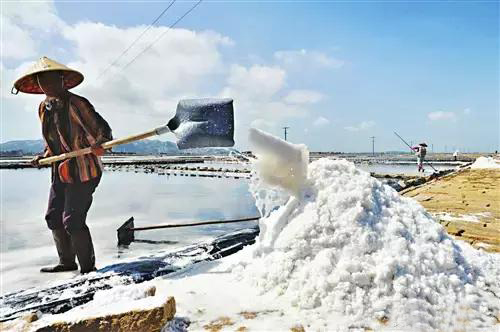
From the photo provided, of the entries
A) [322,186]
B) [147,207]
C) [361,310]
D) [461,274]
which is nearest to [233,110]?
[322,186]

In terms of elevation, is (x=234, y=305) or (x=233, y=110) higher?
(x=233, y=110)

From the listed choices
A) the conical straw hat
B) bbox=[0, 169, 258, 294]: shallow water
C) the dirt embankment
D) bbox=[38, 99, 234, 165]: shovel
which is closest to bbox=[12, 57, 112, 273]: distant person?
the conical straw hat

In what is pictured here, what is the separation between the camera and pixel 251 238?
4.46 m

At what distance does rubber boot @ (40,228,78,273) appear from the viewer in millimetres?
3342

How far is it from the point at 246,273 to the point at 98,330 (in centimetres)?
119

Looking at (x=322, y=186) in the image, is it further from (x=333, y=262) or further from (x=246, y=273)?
(x=246, y=273)

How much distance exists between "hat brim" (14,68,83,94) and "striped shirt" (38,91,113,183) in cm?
12

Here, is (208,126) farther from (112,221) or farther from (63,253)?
(112,221)

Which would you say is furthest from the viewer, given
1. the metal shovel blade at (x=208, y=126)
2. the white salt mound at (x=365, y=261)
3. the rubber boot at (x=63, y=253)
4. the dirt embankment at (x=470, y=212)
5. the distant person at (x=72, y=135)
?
the dirt embankment at (x=470, y=212)

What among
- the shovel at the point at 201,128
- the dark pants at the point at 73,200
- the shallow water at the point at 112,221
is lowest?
the shallow water at the point at 112,221

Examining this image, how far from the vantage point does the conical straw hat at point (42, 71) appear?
9.96ft

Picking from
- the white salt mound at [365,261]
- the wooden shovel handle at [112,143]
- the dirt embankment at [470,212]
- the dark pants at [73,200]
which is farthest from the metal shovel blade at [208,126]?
the dirt embankment at [470,212]

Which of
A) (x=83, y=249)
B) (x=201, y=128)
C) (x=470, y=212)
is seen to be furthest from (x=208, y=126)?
(x=470, y=212)

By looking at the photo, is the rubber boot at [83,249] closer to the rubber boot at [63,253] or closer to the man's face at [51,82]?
the rubber boot at [63,253]
